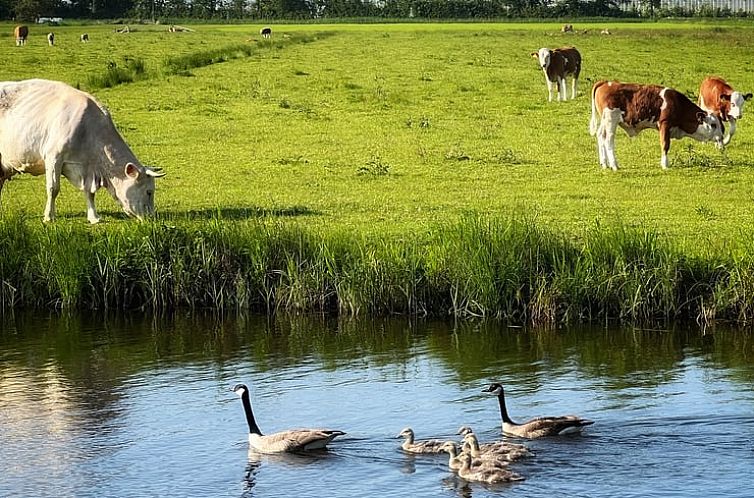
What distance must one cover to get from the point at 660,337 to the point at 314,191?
33.3ft

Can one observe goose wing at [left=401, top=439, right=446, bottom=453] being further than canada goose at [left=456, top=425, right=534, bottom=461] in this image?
Yes

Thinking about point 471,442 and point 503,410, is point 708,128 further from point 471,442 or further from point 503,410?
point 471,442

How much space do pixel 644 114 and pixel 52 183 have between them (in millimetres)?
12853

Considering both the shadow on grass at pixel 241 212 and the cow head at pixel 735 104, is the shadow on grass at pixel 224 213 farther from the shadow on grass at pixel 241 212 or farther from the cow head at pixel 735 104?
the cow head at pixel 735 104

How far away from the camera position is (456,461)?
11.9 m

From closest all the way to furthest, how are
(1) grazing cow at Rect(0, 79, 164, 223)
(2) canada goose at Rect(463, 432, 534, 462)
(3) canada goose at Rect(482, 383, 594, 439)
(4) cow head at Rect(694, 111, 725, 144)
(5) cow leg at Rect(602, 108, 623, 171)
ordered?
(2) canada goose at Rect(463, 432, 534, 462), (3) canada goose at Rect(482, 383, 594, 439), (1) grazing cow at Rect(0, 79, 164, 223), (5) cow leg at Rect(602, 108, 623, 171), (4) cow head at Rect(694, 111, 725, 144)

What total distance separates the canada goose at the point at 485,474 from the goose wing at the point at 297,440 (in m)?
1.42

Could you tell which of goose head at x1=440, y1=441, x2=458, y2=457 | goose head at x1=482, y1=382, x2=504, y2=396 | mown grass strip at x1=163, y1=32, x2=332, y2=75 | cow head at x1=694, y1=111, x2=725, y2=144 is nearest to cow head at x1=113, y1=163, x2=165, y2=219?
goose head at x1=482, y1=382, x2=504, y2=396

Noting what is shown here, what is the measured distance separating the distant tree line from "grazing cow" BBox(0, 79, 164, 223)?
9299 centimetres

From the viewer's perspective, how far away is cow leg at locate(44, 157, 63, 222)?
22.2 m

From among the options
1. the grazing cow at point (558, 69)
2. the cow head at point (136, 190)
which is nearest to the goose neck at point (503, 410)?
the cow head at point (136, 190)

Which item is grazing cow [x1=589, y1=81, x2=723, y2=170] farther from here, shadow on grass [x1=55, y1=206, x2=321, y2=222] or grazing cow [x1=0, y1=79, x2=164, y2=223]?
grazing cow [x1=0, y1=79, x2=164, y2=223]

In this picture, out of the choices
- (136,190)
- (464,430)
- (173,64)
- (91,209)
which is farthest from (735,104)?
(173,64)

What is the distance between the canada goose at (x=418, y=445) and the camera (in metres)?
12.3
